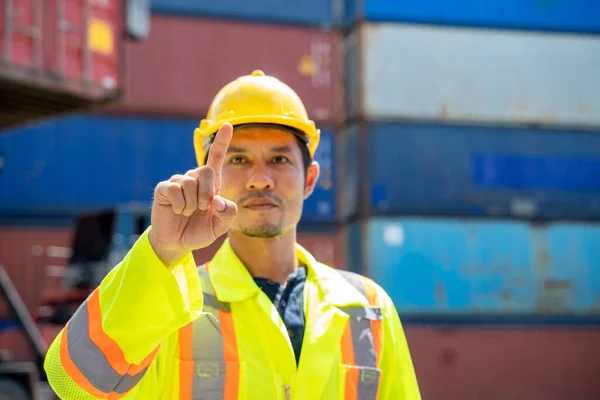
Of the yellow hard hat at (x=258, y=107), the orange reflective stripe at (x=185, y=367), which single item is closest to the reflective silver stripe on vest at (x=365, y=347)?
the orange reflective stripe at (x=185, y=367)

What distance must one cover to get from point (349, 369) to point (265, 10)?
32.8 feet

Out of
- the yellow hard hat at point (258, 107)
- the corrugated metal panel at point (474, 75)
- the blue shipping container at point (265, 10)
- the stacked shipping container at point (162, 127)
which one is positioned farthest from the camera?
the corrugated metal panel at point (474, 75)

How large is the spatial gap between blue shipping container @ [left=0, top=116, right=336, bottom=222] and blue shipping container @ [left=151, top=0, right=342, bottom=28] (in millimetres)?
1649

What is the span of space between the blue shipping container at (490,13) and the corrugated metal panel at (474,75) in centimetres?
13

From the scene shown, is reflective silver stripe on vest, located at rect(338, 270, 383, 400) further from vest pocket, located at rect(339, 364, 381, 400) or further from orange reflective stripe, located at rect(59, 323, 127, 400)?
orange reflective stripe, located at rect(59, 323, 127, 400)

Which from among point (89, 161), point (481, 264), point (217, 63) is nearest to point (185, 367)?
point (89, 161)

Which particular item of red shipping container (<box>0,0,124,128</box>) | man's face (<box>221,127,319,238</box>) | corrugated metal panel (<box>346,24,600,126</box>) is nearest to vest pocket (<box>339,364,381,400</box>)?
man's face (<box>221,127,319,238</box>)

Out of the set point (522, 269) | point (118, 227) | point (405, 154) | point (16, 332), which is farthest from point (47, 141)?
point (522, 269)

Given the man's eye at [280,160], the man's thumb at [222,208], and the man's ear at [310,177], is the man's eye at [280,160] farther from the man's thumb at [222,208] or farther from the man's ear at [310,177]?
the man's thumb at [222,208]

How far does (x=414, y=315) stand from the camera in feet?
34.5

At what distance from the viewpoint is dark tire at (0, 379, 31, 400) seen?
243 inches

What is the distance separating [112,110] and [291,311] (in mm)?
9175

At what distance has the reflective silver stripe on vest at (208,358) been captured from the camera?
170cm

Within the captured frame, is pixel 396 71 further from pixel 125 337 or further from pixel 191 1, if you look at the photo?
pixel 125 337
